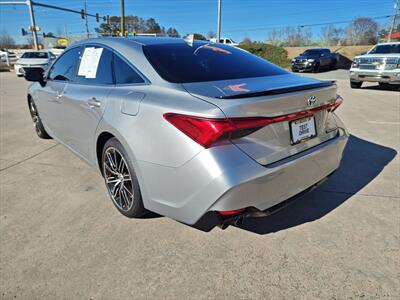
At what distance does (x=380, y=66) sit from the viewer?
1092cm

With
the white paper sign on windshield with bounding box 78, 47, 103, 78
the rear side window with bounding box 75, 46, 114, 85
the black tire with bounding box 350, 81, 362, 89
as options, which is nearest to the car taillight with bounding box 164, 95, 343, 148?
the rear side window with bounding box 75, 46, 114, 85

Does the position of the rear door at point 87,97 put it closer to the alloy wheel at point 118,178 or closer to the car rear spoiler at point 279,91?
the alloy wheel at point 118,178

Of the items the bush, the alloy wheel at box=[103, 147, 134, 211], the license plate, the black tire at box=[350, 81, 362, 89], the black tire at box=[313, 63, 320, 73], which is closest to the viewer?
the license plate

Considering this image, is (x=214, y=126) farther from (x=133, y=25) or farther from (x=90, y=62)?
(x=133, y=25)

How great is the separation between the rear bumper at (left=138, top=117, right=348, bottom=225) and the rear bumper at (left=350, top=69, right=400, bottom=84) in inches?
403

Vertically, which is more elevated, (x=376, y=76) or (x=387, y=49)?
(x=387, y=49)

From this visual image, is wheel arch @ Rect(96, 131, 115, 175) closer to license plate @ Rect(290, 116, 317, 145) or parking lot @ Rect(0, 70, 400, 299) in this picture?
parking lot @ Rect(0, 70, 400, 299)

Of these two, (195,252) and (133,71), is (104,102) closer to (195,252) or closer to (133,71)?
(133,71)

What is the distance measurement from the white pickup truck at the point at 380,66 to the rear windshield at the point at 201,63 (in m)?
9.63

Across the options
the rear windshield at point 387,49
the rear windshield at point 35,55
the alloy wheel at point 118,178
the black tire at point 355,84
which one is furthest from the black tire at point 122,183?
the rear windshield at point 35,55

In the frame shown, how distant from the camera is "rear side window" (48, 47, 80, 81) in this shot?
3512mm

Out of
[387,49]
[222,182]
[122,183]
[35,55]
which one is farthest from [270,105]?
[35,55]

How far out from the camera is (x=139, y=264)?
2.21 meters

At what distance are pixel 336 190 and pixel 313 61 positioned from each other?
21.0 metres
